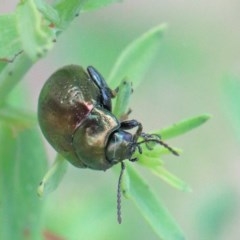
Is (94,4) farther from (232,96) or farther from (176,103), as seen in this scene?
(176,103)

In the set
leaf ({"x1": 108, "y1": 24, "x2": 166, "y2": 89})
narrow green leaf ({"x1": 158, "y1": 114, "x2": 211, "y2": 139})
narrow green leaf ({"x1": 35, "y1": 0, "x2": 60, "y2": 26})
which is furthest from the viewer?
leaf ({"x1": 108, "y1": 24, "x2": 166, "y2": 89})

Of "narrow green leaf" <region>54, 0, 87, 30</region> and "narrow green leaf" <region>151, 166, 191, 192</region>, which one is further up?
"narrow green leaf" <region>54, 0, 87, 30</region>

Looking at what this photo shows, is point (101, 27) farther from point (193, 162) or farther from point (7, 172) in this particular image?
point (7, 172)

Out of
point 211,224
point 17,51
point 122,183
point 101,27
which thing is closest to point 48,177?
point 122,183

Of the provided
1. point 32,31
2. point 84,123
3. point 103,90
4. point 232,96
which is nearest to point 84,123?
point 84,123

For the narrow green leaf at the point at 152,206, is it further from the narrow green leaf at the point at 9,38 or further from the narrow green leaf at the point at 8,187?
the narrow green leaf at the point at 9,38

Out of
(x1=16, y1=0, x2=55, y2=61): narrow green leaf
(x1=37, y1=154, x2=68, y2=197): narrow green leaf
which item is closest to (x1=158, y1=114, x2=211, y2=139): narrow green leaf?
(x1=37, y1=154, x2=68, y2=197): narrow green leaf

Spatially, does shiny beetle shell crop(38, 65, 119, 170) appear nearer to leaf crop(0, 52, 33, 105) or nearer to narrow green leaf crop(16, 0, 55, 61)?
leaf crop(0, 52, 33, 105)
